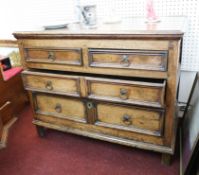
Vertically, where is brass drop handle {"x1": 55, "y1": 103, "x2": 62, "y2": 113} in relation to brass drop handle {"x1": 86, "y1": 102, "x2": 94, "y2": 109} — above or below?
below

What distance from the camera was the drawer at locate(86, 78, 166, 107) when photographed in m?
1.10

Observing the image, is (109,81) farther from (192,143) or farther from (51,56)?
(192,143)


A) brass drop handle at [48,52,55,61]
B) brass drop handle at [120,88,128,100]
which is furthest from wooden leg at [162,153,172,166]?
brass drop handle at [48,52,55,61]

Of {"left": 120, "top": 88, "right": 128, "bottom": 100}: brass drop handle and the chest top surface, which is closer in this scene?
the chest top surface

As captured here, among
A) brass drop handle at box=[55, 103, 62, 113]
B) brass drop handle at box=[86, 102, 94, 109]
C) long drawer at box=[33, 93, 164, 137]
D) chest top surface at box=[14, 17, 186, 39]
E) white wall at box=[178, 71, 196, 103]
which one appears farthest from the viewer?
white wall at box=[178, 71, 196, 103]

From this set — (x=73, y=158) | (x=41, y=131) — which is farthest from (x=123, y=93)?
(x=41, y=131)

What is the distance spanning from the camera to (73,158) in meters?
1.45

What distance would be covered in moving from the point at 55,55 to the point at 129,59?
1.52 feet

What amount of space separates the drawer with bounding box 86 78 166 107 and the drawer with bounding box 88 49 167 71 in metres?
0.08

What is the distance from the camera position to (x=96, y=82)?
124cm

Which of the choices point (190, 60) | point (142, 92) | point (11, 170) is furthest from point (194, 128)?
point (11, 170)

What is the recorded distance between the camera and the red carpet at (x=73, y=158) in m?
1.33

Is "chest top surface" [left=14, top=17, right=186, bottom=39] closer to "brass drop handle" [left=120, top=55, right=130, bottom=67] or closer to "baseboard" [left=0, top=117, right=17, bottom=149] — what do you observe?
"brass drop handle" [left=120, top=55, right=130, bottom=67]

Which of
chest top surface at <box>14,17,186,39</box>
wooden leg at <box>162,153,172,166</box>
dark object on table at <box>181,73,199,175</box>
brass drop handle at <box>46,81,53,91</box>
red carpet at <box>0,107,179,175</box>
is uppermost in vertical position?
chest top surface at <box>14,17,186,39</box>
